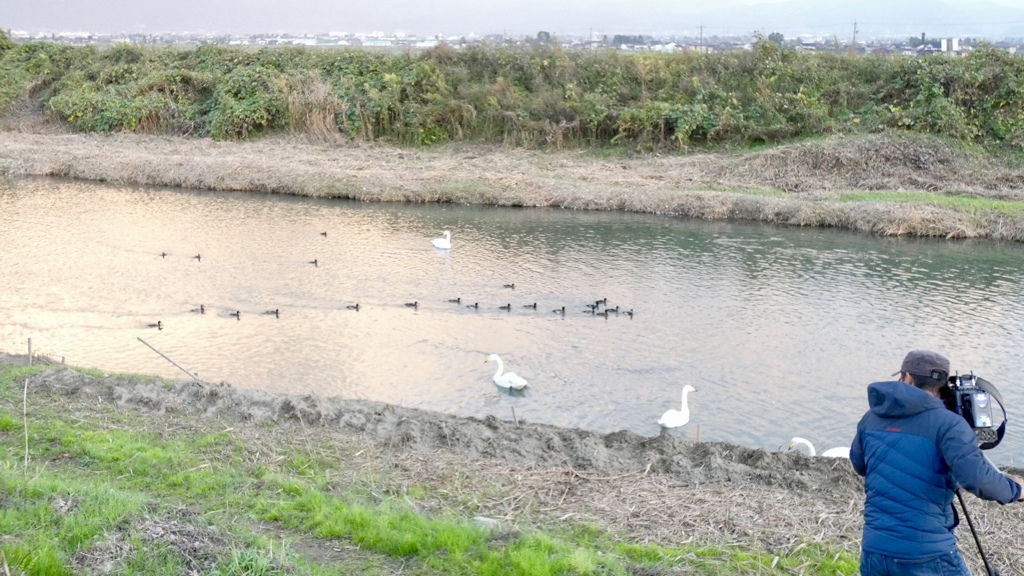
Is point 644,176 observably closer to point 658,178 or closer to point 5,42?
point 658,178

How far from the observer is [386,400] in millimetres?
12836

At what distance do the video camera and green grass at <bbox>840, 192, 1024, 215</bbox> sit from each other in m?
22.1

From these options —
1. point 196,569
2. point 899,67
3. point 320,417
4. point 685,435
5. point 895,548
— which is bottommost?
point 685,435

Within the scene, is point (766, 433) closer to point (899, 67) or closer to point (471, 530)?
point (471, 530)

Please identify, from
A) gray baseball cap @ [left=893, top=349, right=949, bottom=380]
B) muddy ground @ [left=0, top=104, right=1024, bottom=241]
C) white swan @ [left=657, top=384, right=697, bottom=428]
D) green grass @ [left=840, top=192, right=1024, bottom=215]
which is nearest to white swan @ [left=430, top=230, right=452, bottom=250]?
muddy ground @ [left=0, top=104, right=1024, bottom=241]

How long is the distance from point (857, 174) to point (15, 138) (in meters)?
32.7

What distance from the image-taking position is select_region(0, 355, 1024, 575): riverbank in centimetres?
648

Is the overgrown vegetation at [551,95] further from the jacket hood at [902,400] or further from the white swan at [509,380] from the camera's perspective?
the jacket hood at [902,400]

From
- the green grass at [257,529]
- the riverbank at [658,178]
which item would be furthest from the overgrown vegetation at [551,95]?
the green grass at [257,529]

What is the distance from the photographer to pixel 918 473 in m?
4.94

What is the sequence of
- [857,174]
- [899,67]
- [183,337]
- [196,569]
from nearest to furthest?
[196,569]
[183,337]
[857,174]
[899,67]

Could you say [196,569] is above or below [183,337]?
above

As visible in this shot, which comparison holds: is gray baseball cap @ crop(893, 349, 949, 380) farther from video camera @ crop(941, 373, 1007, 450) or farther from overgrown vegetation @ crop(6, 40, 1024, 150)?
overgrown vegetation @ crop(6, 40, 1024, 150)

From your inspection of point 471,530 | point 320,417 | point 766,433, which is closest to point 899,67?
point 766,433
